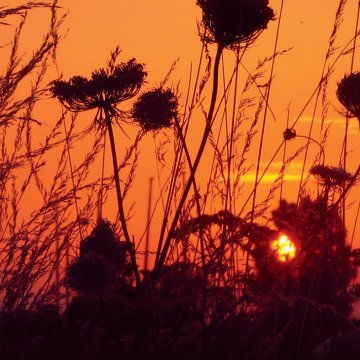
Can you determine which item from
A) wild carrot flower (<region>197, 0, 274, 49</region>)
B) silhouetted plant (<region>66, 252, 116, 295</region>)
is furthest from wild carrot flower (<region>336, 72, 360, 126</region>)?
silhouetted plant (<region>66, 252, 116, 295</region>)

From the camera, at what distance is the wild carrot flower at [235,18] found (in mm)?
3322

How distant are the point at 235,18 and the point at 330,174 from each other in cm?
110

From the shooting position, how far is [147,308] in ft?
9.15

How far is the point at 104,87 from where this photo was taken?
328 cm

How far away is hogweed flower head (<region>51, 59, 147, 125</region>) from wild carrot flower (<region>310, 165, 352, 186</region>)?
3.82ft

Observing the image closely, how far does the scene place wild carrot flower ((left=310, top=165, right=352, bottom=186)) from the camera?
13.3 ft

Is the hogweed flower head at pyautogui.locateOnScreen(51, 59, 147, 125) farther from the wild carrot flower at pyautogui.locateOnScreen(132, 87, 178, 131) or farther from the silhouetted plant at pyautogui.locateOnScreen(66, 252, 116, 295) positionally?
the silhouetted plant at pyautogui.locateOnScreen(66, 252, 116, 295)

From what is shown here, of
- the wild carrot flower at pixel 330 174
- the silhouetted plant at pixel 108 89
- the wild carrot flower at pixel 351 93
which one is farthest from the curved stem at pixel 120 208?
the wild carrot flower at pixel 351 93

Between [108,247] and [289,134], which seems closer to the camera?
[108,247]

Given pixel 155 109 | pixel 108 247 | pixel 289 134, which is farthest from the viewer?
pixel 289 134

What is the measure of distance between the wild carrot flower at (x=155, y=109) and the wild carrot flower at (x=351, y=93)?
891 millimetres

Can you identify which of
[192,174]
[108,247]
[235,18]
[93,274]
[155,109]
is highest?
[235,18]

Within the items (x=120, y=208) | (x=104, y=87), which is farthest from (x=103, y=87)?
(x=120, y=208)

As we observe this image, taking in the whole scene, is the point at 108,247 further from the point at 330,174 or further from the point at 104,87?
the point at 330,174
